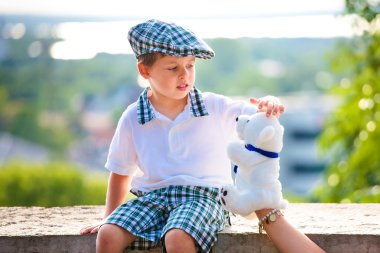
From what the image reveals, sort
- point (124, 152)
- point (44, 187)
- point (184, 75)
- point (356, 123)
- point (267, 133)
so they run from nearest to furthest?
point (267, 133), point (184, 75), point (124, 152), point (356, 123), point (44, 187)

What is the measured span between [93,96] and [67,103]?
1.70 meters

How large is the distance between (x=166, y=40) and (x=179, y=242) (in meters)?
0.67

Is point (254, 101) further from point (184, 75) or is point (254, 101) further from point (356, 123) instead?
point (356, 123)

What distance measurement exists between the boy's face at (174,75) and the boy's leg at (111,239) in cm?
50

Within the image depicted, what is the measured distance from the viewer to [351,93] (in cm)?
440

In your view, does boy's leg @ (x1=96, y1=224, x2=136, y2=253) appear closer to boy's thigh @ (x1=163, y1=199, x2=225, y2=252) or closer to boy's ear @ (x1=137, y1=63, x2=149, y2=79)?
boy's thigh @ (x1=163, y1=199, x2=225, y2=252)

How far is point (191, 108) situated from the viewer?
92.2 inches

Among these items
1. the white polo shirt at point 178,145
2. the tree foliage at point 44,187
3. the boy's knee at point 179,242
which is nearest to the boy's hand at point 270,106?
the white polo shirt at point 178,145

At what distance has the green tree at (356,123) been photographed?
419 cm

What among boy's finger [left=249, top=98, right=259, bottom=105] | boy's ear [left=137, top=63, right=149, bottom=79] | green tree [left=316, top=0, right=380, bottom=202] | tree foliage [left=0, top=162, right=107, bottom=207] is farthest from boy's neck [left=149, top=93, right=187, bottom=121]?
tree foliage [left=0, top=162, right=107, bottom=207]

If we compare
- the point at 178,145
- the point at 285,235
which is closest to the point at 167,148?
the point at 178,145

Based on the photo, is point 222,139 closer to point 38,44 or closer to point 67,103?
point 38,44

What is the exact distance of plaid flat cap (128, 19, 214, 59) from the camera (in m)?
2.21

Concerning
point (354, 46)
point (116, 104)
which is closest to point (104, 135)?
point (116, 104)
